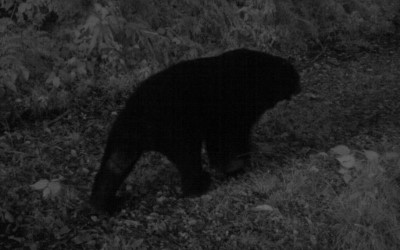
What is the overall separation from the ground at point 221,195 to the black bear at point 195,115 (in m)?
0.27

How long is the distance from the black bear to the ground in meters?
0.27

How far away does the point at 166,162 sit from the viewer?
4844 millimetres

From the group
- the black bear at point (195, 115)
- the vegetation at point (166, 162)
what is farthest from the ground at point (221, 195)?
the black bear at point (195, 115)

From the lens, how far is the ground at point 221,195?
3658 mm

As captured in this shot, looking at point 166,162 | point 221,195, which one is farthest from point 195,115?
point 166,162

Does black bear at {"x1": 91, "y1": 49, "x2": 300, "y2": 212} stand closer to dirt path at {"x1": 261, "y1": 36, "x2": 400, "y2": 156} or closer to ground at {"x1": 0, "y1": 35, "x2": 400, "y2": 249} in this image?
ground at {"x1": 0, "y1": 35, "x2": 400, "y2": 249}

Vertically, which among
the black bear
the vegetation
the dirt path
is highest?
the black bear

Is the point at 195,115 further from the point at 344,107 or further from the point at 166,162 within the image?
the point at 344,107

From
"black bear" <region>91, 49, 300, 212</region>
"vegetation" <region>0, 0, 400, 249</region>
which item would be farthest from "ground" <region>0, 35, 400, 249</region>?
"black bear" <region>91, 49, 300, 212</region>

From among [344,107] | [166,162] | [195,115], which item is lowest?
[344,107]

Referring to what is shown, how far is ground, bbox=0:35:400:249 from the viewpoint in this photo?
366 centimetres

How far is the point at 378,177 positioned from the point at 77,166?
110 inches

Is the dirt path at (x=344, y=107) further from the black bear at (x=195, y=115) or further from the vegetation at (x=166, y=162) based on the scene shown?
the black bear at (x=195, y=115)

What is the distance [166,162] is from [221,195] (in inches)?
31.3
